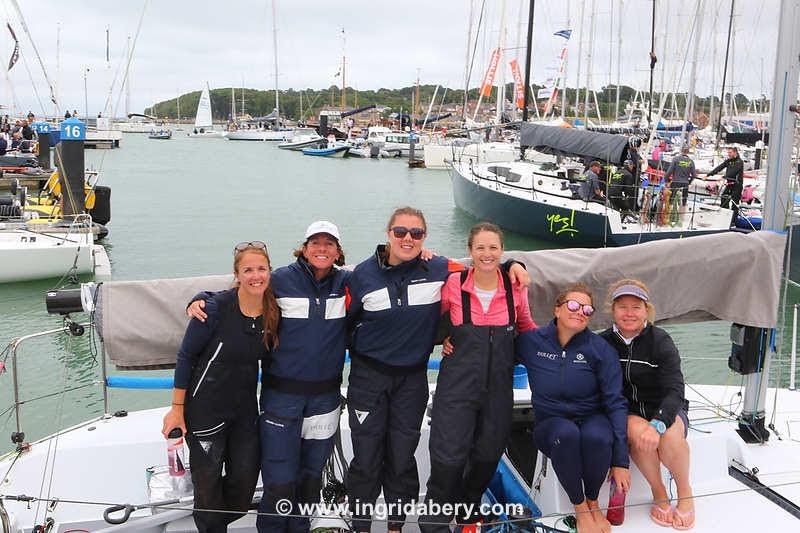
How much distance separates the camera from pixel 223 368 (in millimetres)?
2783

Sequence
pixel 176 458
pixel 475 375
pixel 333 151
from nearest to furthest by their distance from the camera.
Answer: pixel 475 375, pixel 176 458, pixel 333 151

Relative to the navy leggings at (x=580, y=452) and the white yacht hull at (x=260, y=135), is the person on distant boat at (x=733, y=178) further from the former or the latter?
the white yacht hull at (x=260, y=135)

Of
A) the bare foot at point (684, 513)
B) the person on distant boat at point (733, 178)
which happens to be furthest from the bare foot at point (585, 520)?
the person on distant boat at point (733, 178)

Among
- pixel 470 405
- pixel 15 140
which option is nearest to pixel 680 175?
pixel 470 405

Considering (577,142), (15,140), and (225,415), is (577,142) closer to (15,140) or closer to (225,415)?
(225,415)

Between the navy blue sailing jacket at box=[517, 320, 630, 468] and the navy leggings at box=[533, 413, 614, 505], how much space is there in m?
0.05

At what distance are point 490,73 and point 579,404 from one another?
3098 centimetres

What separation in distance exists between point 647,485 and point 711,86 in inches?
1430

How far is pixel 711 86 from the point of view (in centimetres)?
3491

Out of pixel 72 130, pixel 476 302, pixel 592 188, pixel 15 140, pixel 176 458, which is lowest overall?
pixel 176 458

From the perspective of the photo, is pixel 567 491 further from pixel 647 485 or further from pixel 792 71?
pixel 792 71

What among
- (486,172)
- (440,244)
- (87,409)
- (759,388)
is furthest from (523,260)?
(486,172)

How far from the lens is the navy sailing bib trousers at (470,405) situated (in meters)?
2.90

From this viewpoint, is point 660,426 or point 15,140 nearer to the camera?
point 660,426
